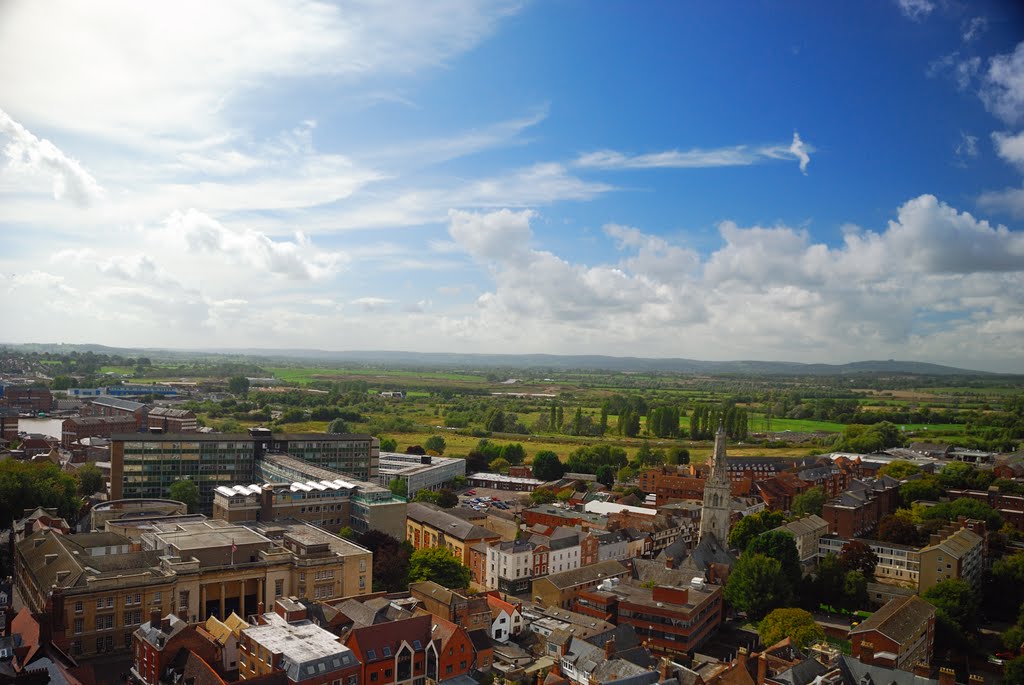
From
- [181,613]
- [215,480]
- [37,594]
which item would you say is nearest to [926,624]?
[181,613]

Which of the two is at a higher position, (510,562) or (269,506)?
(269,506)

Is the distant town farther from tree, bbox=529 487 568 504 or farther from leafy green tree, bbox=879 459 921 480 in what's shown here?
tree, bbox=529 487 568 504

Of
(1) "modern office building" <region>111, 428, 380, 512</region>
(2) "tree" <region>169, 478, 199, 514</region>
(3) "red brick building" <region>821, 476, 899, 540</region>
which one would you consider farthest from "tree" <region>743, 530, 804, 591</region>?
(2) "tree" <region>169, 478, 199, 514</region>

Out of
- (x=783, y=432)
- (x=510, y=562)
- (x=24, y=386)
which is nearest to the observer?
(x=510, y=562)

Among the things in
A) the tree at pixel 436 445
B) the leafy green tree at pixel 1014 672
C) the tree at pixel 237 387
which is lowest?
the leafy green tree at pixel 1014 672

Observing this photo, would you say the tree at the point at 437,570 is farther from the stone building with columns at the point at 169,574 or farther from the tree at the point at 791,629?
the tree at the point at 791,629

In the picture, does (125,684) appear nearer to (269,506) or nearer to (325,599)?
(325,599)

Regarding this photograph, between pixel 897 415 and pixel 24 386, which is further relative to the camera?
pixel 897 415

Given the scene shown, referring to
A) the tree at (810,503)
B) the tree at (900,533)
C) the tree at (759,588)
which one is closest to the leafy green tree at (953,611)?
the tree at (759,588)
